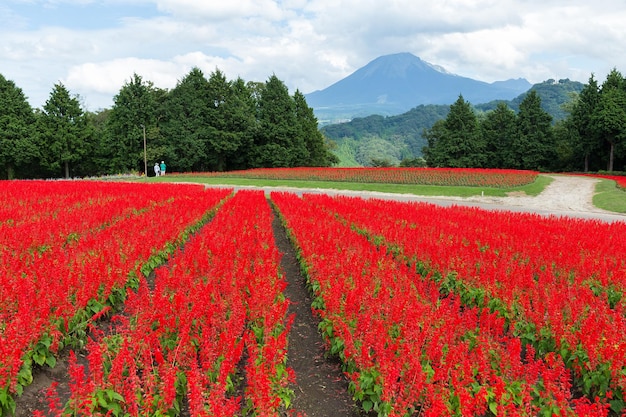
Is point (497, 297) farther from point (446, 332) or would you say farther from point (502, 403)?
point (502, 403)

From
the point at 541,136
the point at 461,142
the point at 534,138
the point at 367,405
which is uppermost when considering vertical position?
the point at 541,136

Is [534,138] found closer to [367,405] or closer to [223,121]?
[223,121]

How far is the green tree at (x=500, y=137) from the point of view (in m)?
57.9

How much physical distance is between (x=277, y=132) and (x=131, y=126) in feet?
60.8

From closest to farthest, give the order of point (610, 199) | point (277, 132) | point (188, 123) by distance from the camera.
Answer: point (610, 199) → point (188, 123) → point (277, 132)

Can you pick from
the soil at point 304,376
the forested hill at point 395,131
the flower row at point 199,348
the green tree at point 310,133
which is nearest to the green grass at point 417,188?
the soil at point 304,376

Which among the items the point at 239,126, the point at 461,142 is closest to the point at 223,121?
the point at 239,126

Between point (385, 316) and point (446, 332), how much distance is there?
35.8 inches

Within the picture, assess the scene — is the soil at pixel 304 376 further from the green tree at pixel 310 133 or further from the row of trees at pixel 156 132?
the green tree at pixel 310 133

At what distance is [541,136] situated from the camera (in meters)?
56.6

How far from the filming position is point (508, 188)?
104ft

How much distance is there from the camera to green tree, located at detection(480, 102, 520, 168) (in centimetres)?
5794

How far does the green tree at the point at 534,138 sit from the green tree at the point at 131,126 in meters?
46.1

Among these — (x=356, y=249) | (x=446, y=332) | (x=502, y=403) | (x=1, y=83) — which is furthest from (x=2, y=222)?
(x=1, y=83)
